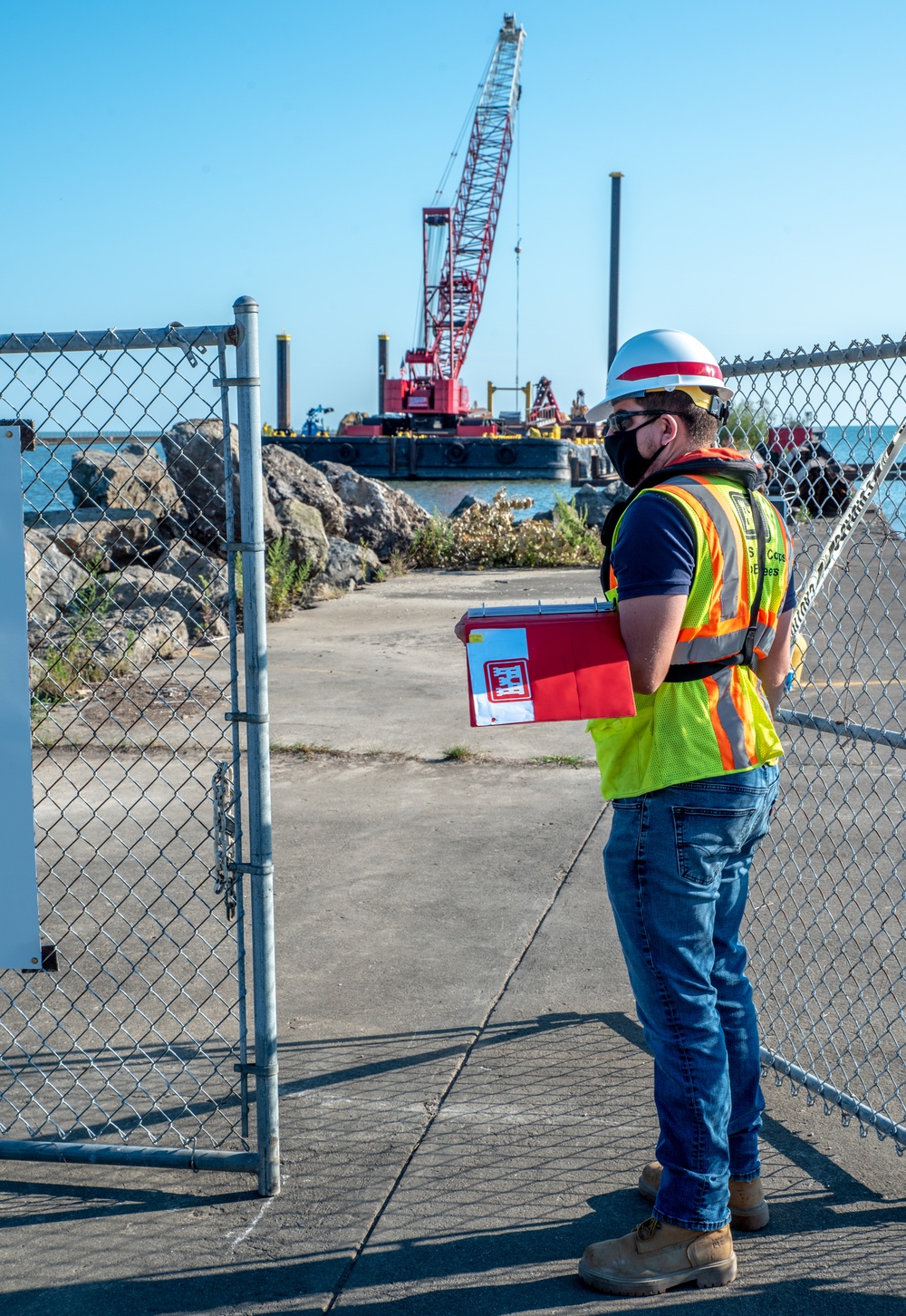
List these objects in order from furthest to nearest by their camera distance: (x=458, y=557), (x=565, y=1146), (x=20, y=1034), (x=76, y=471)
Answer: (x=458, y=557), (x=76, y=471), (x=20, y=1034), (x=565, y=1146)

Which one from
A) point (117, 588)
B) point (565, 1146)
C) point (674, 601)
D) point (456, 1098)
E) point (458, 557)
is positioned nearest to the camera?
point (674, 601)

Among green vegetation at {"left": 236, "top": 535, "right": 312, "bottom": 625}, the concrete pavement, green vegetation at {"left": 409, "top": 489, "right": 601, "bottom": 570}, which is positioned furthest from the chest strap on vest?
green vegetation at {"left": 409, "top": 489, "right": 601, "bottom": 570}

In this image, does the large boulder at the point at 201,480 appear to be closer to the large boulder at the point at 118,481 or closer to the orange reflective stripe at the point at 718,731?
the large boulder at the point at 118,481

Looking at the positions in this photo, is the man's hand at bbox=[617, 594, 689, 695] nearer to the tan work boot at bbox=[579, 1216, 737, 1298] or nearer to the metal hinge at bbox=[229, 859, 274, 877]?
the metal hinge at bbox=[229, 859, 274, 877]

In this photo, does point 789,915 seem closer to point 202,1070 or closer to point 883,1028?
point 883,1028

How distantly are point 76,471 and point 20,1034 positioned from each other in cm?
989

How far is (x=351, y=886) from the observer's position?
192 inches

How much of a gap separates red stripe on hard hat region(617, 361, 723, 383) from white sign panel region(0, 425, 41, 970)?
4.59 ft

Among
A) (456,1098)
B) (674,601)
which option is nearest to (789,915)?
(456,1098)

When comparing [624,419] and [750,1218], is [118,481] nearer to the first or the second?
[624,419]

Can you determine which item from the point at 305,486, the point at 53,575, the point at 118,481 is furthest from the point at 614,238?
the point at 53,575

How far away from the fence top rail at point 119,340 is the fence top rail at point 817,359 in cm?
158

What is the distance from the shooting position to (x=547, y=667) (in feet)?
7.68

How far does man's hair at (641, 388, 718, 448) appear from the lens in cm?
246
